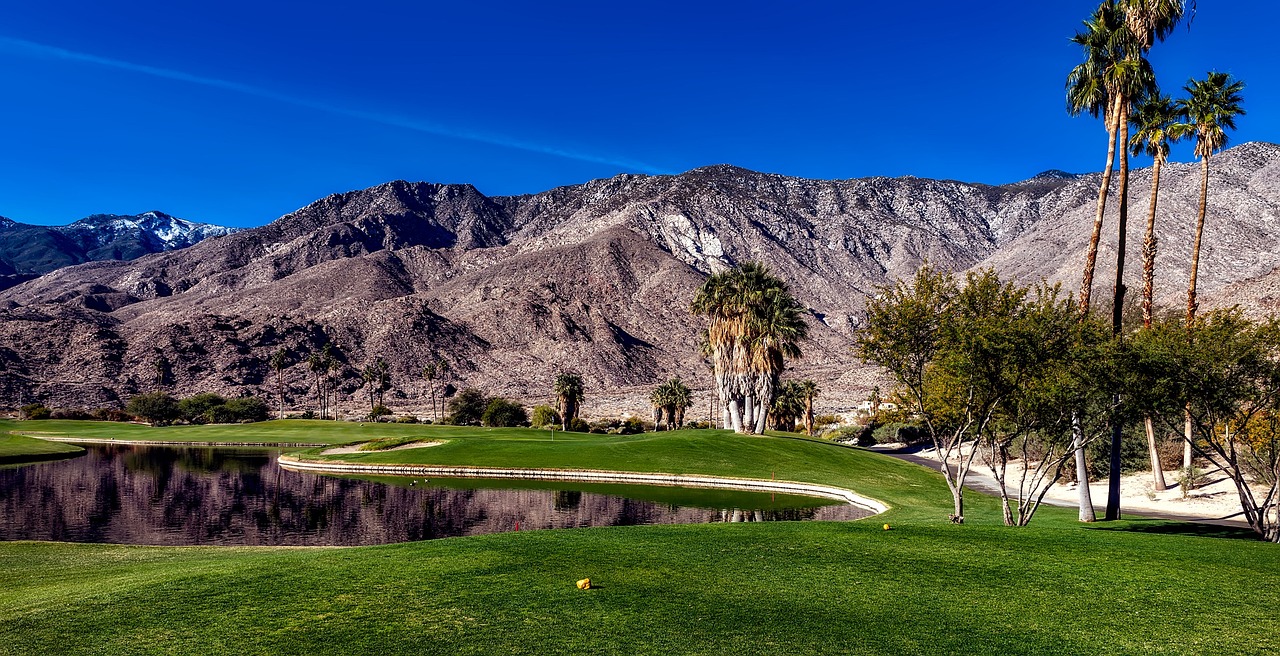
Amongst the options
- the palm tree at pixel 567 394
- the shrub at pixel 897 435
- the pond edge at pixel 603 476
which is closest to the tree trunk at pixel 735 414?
the pond edge at pixel 603 476

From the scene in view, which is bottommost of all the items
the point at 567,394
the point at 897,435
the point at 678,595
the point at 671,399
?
the point at 678,595

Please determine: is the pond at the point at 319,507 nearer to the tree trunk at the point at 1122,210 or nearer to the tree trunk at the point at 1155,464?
the tree trunk at the point at 1122,210

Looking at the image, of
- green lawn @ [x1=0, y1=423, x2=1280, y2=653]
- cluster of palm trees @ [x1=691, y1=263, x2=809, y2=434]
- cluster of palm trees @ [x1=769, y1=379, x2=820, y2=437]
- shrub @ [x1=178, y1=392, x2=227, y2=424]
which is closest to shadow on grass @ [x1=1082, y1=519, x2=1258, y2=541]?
green lawn @ [x1=0, y1=423, x2=1280, y2=653]

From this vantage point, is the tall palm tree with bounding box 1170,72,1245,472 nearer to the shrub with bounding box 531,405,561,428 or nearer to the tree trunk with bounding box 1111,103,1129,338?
the tree trunk with bounding box 1111,103,1129,338

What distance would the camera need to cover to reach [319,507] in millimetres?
34062

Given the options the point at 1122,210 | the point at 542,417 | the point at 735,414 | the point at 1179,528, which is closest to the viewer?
the point at 1179,528

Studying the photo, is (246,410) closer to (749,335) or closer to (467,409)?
(467,409)

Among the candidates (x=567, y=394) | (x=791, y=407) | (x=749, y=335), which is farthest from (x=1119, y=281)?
(x=567, y=394)

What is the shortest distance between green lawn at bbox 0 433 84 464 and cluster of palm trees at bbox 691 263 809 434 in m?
50.5

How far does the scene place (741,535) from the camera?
18281mm

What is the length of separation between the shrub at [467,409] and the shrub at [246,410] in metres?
30.0

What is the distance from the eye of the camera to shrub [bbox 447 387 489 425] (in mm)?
104812

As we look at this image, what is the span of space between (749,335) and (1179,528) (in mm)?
42489

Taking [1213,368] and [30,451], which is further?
[30,451]
